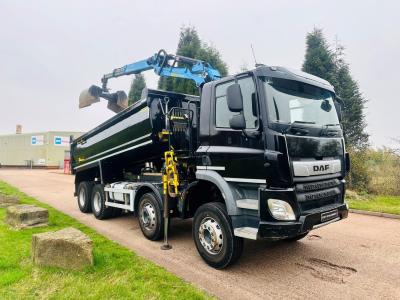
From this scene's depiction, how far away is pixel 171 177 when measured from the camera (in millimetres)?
5312

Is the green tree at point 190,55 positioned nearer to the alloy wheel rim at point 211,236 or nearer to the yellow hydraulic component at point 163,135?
the yellow hydraulic component at point 163,135

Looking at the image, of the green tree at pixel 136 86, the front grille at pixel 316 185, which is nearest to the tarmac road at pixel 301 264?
the front grille at pixel 316 185

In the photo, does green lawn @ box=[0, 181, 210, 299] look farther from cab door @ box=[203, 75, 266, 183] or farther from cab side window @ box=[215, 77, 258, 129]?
cab side window @ box=[215, 77, 258, 129]

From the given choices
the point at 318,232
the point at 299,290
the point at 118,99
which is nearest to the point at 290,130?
the point at 299,290

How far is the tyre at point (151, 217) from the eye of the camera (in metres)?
5.65

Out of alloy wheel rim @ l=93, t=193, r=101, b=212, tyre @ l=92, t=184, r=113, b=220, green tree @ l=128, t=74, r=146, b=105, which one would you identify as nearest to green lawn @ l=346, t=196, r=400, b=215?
tyre @ l=92, t=184, r=113, b=220

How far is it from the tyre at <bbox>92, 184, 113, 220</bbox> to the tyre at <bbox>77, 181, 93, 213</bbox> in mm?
369

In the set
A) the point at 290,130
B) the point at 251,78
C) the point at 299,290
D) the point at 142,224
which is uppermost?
the point at 251,78

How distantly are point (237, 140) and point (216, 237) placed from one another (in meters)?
1.32

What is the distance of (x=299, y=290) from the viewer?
3773 millimetres

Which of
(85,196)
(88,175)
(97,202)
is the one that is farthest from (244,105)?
(88,175)

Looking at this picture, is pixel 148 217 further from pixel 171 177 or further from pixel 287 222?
pixel 287 222

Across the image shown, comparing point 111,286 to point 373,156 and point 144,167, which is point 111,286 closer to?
point 144,167

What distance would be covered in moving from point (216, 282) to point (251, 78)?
2577 millimetres
